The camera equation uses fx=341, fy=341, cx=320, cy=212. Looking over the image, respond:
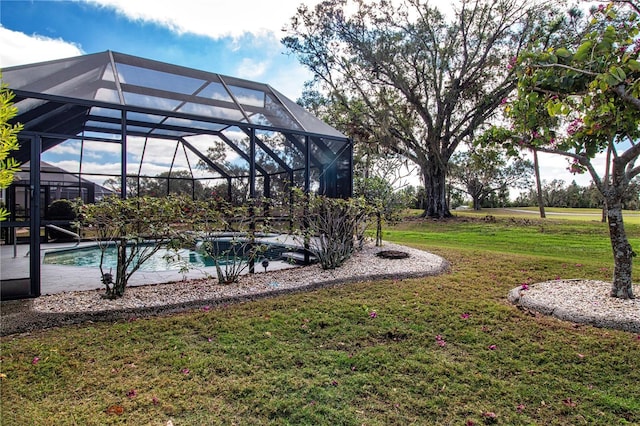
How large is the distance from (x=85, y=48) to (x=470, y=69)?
15442 mm

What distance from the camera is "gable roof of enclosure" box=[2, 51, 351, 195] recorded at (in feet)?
15.1

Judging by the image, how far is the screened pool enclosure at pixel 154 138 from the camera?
4566 millimetres

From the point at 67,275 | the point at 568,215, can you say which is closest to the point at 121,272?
the point at 67,275

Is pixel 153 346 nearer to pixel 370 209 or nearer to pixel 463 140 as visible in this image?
pixel 370 209

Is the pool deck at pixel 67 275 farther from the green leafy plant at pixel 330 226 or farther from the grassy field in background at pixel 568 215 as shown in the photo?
the grassy field in background at pixel 568 215

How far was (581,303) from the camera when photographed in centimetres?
411

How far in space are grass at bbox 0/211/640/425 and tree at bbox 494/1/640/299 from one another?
1754 millimetres

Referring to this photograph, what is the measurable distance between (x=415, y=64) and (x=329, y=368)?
15760mm

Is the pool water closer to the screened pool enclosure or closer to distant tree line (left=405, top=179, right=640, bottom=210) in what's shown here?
the screened pool enclosure

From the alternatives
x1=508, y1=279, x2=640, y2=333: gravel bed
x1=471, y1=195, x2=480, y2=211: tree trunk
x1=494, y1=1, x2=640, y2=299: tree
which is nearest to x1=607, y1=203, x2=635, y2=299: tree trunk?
x1=494, y1=1, x2=640, y2=299: tree

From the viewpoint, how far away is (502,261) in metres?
7.07

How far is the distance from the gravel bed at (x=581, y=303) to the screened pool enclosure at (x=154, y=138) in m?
3.98

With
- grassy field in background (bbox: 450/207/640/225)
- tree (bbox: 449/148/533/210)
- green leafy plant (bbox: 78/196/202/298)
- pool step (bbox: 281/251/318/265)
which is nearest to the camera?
green leafy plant (bbox: 78/196/202/298)

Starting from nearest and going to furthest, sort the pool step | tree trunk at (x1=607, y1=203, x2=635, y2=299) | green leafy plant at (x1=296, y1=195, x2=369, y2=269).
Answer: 1. tree trunk at (x1=607, y1=203, x2=635, y2=299)
2. green leafy plant at (x1=296, y1=195, x2=369, y2=269)
3. the pool step
